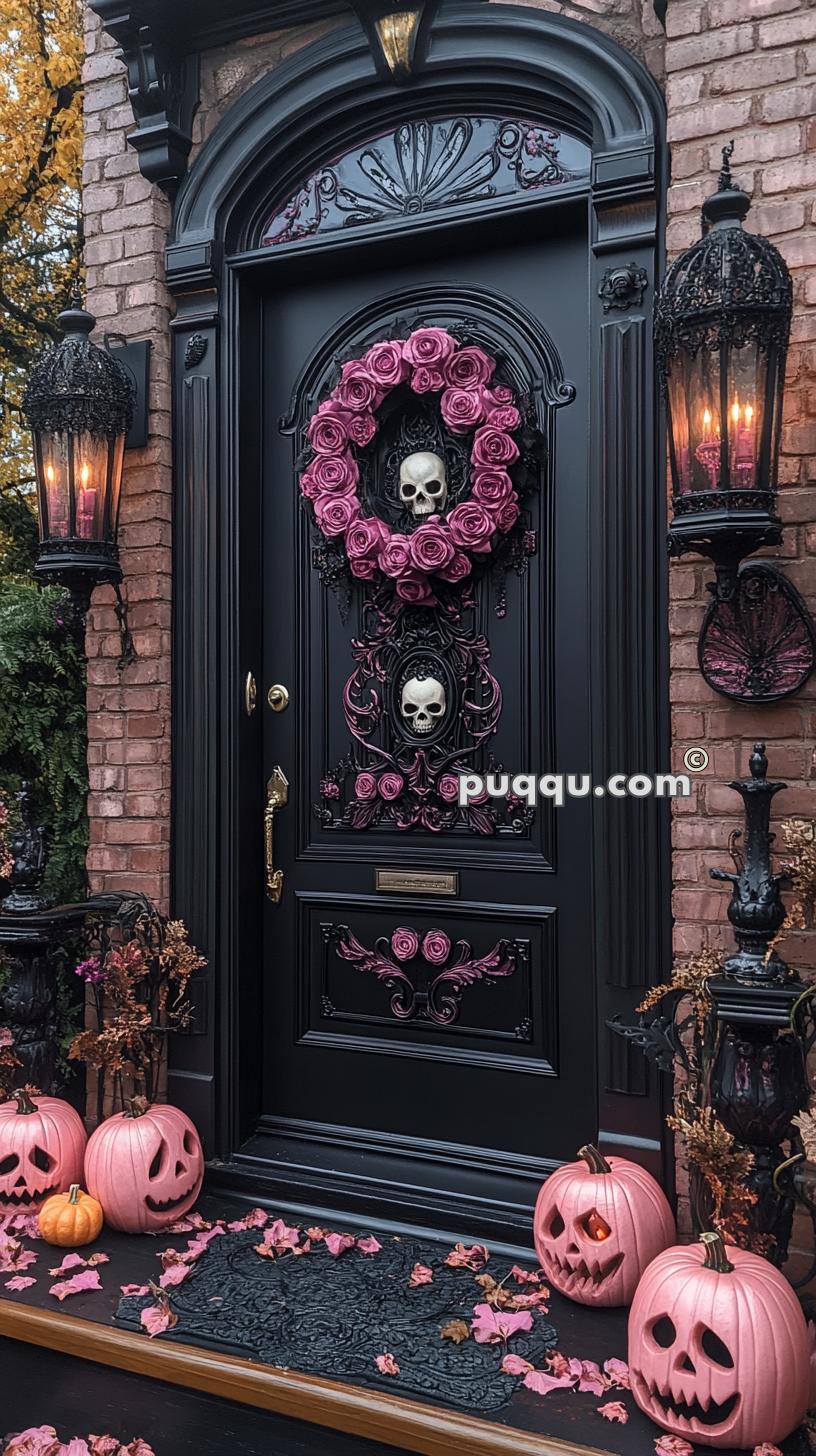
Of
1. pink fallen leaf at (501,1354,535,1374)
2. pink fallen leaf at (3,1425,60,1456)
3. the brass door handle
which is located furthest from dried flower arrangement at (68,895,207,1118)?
pink fallen leaf at (501,1354,535,1374)

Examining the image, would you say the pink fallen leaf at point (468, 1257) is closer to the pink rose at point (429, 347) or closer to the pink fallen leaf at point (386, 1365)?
the pink fallen leaf at point (386, 1365)

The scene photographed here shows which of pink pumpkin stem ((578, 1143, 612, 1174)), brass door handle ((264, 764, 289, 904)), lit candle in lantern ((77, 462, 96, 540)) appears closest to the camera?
pink pumpkin stem ((578, 1143, 612, 1174))

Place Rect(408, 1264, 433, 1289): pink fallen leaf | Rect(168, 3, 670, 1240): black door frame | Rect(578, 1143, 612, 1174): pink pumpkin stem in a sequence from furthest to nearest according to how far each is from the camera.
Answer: Rect(168, 3, 670, 1240): black door frame, Rect(408, 1264, 433, 1289): pink fallen leaf, Rect(578, 1143, 612, 1174): pink pumpkin stem

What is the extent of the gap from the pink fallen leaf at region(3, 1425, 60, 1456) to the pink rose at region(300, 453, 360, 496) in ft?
7.64

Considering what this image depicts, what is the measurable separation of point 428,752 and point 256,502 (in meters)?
0.93

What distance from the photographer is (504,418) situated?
9.00 ft

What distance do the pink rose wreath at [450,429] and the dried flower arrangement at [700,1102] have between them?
1.23 meters

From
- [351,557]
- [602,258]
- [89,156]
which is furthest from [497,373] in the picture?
[89,156]

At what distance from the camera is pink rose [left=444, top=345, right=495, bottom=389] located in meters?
2.78

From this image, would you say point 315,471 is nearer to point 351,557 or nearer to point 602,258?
point 351,557

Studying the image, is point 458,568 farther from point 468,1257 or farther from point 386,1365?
point 386,1365

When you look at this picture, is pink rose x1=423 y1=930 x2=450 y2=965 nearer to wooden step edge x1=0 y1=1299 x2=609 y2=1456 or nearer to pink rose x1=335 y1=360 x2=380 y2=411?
wooden step edge x1=0 y1=1299 x2=609 y2=1456

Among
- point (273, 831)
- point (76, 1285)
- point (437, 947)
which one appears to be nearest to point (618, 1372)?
point (437, 947)

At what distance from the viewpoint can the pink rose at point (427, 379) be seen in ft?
9.21
